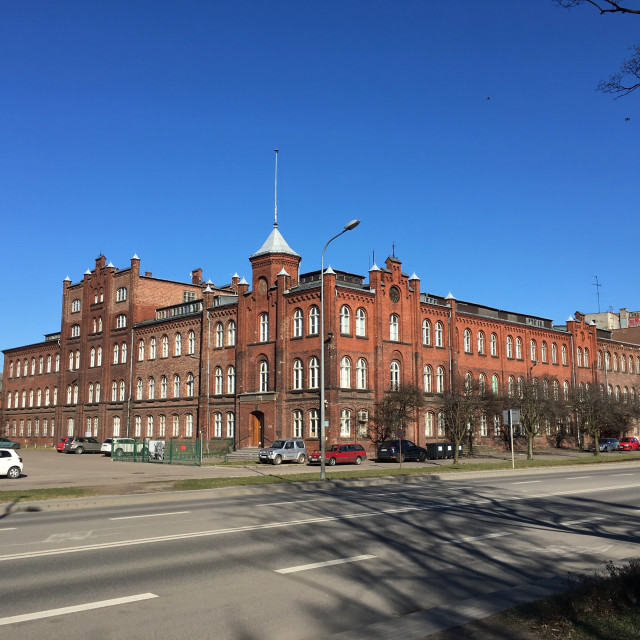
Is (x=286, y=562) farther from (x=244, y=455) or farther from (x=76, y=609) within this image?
(x=244, y=455)

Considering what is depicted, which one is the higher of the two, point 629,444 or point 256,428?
point 256,428

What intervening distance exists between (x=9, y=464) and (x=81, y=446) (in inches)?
1295

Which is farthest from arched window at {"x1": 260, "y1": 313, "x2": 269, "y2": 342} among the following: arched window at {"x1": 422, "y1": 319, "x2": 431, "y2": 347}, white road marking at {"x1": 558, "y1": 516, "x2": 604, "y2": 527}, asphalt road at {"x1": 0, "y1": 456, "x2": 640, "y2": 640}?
white road marking at {"x1": 558, "y1": 516, "x2": 604, "y2": 527}

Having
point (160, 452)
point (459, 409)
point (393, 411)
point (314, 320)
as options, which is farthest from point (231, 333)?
point (459, 409)

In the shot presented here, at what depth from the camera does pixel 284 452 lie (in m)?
42.4

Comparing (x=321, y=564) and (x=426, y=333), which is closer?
(x=321, y=564)

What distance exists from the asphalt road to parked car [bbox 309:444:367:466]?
22.8 metres

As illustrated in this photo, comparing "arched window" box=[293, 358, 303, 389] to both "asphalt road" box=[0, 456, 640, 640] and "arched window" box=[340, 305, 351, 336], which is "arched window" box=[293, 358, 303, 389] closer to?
"arched window" box=[340, 305, 351, 336]

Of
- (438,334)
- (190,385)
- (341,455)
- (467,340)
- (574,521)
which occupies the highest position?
(438,334)

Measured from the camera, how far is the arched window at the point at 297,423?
48250mm

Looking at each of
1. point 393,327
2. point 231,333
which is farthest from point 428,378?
point 231,333

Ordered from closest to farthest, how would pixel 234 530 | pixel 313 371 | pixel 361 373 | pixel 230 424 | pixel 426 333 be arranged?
pixel 234 530, pixel 313 371, pixel 361 373, pixel 230 424, pixel 426 333

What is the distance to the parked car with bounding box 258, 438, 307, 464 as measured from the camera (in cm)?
4212

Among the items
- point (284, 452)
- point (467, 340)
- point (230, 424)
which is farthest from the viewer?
point (467, 340)
